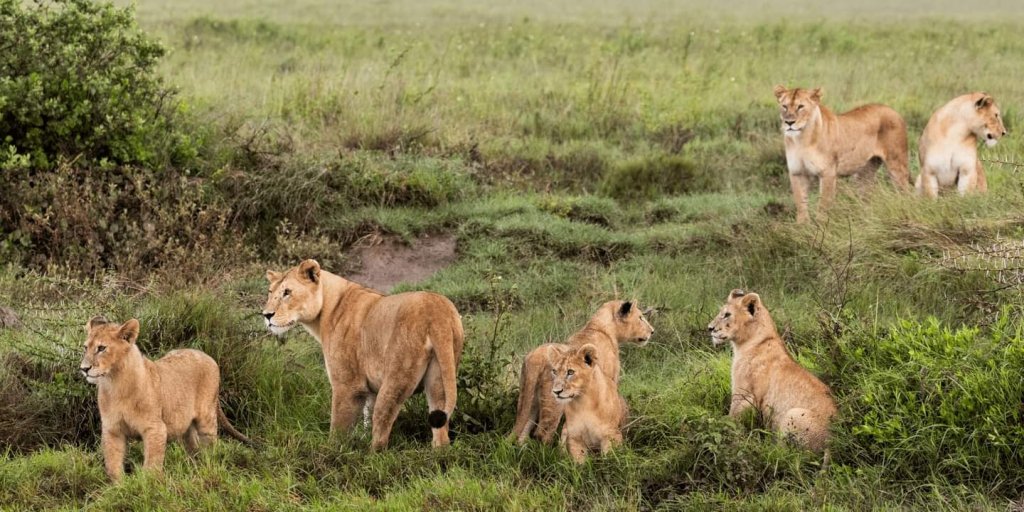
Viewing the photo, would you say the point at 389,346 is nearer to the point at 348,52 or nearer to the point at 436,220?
the point at 436,220

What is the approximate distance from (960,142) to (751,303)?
4.81 m

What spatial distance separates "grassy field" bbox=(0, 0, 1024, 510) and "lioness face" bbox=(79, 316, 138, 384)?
19.7 inches

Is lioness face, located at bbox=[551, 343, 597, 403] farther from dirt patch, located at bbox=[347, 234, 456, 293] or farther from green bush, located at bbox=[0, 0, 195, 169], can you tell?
green bush, located at bbox=[0, 0, 195, 169]

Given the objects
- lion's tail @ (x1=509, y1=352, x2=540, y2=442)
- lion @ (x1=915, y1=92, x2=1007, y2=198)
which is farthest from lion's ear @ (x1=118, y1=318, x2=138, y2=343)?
lion @ (x1=915, y1=92, x2=1007, y2=198)

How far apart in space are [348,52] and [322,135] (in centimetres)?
893

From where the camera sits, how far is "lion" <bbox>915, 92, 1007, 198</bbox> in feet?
34.0

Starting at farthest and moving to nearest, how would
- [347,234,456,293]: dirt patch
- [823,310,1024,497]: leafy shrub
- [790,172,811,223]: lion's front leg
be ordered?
1. [790,172,811,223]: lion's front leg
2. [347,234,456,293]: dirt patch
3. [823,310,1024,497]: leafy shrub

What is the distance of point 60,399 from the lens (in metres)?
6.76

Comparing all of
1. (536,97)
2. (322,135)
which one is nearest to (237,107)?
(322,135)

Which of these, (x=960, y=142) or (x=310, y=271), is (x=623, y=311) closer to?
(x=310, y=271)

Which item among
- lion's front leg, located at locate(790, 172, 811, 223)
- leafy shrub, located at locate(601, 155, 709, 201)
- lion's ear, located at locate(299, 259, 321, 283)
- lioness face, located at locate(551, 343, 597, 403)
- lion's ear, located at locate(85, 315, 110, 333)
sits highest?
lion's ear, located at locate(299, 259, 321, 283)

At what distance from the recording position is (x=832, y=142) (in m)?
11.0

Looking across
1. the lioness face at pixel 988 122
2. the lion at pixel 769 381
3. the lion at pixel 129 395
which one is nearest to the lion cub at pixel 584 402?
the lion at pixel 769 381

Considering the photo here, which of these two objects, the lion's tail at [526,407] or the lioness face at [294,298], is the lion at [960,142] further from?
the lioness face at [294,298]
